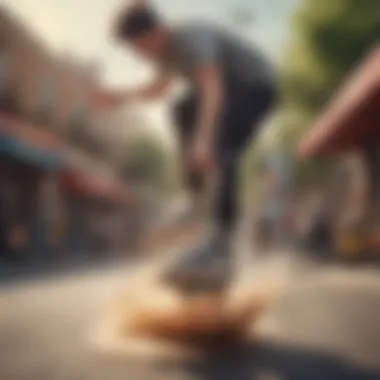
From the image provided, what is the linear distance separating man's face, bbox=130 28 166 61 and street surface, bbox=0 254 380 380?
37 cm

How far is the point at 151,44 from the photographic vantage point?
1241 mm

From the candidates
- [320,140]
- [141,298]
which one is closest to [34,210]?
[141,298]

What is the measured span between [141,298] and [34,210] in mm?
245

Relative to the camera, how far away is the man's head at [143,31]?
123 centimetres

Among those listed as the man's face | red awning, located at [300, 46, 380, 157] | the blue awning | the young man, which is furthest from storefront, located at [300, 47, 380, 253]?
the blue awning

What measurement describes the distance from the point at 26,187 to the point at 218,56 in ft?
1.32

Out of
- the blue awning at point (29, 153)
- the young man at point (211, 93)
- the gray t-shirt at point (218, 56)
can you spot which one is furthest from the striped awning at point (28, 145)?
the gray t-shirt at point (218, 56)

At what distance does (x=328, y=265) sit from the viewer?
120 cm

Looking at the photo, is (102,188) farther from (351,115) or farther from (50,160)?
→ (351,115)

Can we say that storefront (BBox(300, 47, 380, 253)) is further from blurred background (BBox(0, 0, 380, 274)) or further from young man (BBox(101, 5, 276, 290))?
young man (BBox(101, 5, 276, 290))

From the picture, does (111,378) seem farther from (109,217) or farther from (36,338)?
(109,217)

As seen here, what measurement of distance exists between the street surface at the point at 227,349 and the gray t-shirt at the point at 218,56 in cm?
32

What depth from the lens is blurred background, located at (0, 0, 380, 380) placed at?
1.20 metres

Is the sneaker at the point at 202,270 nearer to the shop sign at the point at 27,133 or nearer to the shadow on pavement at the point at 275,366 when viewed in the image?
the shadow on pavement at the point at 275,366
